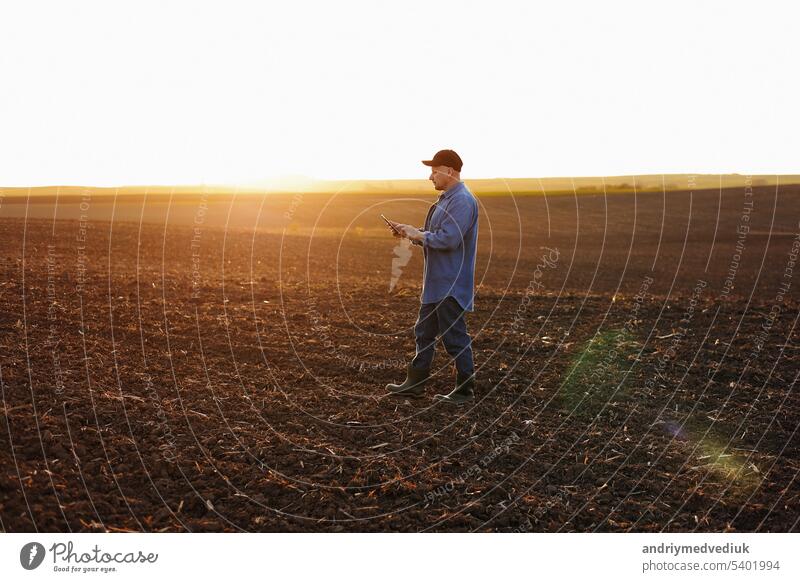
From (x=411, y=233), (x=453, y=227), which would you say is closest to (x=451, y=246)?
(x=453, y=227)

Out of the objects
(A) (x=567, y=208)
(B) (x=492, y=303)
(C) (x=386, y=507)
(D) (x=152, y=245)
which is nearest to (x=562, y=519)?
(C) (x=386, y=507)

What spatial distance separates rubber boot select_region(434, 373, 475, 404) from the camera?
287 inches

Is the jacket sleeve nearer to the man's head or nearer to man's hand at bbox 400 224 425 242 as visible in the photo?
man's hand at bbox 400 224 425 242

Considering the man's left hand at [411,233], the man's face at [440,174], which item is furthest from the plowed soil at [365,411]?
the man's face at [440,174]

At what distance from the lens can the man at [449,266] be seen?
6.81m

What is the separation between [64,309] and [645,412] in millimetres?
7668

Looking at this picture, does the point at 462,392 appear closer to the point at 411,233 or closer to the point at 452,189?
the point at 411,233

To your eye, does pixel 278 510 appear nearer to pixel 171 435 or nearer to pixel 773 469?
pixel 171 435

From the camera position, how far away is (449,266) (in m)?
7.00

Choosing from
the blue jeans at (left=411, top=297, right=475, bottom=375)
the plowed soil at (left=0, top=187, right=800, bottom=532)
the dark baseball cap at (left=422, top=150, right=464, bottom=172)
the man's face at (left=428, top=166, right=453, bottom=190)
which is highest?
the dark baseball cap at (left=422, top=150, right=464, bottom=172)

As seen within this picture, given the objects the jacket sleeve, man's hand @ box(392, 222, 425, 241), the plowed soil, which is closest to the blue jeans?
the plowed soil

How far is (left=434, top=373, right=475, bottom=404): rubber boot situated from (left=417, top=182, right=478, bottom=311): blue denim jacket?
772 millimetres

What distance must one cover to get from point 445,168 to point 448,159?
0.09 meters

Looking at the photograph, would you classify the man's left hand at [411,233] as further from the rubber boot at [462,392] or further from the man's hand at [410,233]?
the rubber boot at [462,392]
